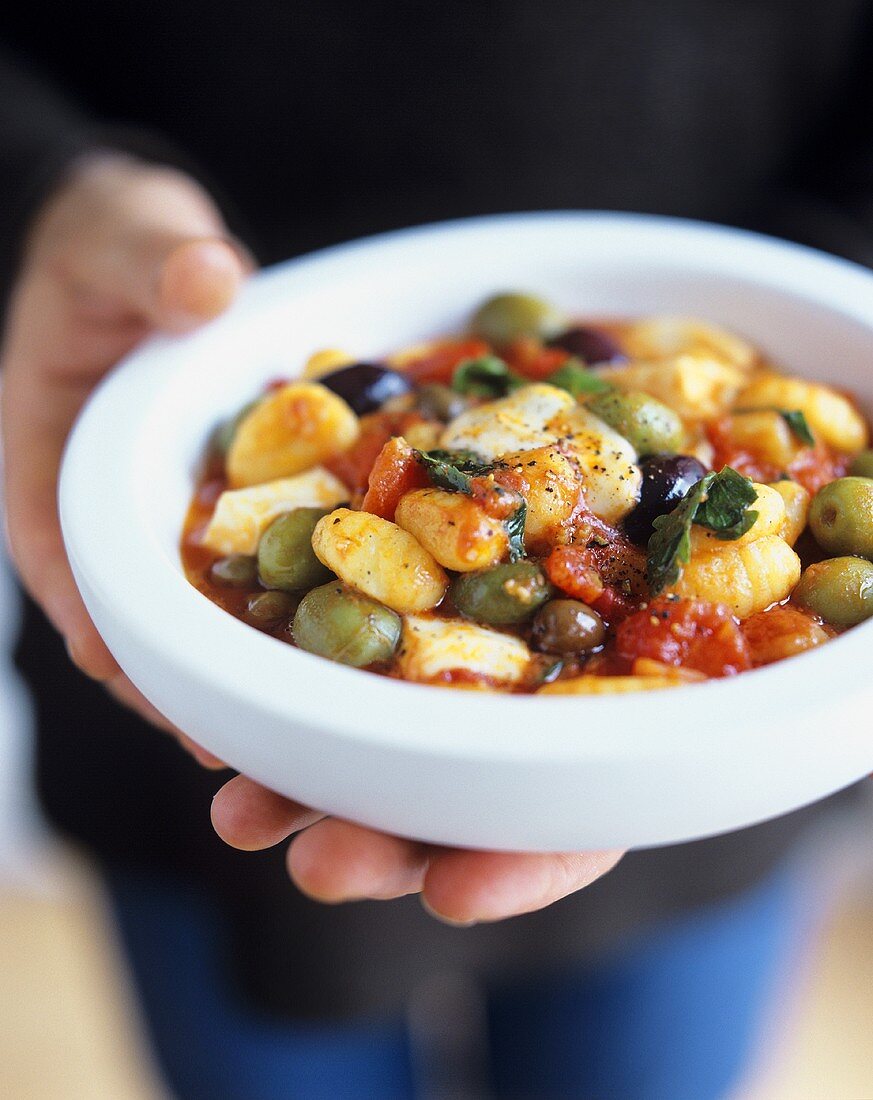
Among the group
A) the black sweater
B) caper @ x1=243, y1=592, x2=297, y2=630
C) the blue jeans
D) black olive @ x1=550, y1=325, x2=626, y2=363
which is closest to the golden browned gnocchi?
caper @ x1=243, y1=592, x2=297, y2=630

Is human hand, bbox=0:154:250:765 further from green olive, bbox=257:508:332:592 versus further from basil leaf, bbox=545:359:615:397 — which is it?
basil leaf, bbox=545:359:615:397

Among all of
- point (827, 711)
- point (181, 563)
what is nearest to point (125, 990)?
point (181, 563)

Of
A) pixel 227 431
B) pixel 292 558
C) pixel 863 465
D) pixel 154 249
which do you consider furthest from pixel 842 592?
pixel 154 249

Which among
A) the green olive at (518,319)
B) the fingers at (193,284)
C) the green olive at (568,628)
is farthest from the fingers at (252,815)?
the green olive at (518,319)

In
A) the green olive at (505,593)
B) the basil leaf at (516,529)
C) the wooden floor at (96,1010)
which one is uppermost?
the basil leaf at (516,529)

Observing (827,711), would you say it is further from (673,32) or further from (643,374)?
(673,32)

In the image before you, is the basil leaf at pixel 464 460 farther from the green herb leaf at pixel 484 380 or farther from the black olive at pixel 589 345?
the black olive at pixel 589 345
